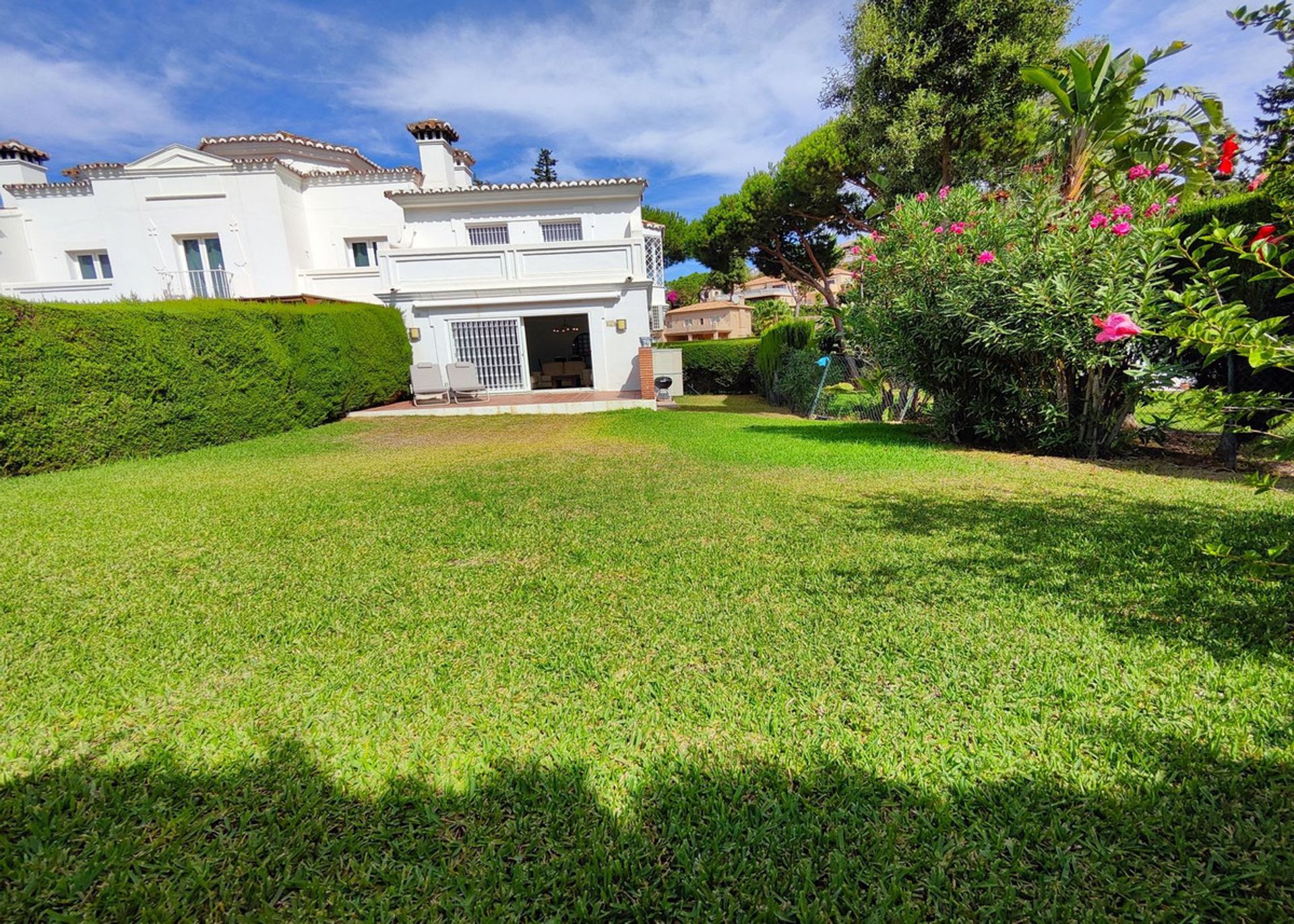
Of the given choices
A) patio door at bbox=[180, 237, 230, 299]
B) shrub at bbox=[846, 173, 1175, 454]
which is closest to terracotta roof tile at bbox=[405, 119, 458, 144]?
patio door at bbox=[180, 237, 230, 299]

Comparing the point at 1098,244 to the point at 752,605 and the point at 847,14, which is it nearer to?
the point at 752,605

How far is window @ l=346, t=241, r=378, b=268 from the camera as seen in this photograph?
20.1 metres

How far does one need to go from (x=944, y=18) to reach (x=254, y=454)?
18.0m

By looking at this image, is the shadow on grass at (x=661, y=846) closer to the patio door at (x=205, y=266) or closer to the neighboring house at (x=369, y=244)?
the neighboring house at (x=369, y=244)

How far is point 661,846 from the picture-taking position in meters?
1.75

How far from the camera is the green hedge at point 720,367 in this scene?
23828 mm

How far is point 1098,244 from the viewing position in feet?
22.0

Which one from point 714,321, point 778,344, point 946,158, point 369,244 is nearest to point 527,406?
point 778,344

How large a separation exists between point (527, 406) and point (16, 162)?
2295cm

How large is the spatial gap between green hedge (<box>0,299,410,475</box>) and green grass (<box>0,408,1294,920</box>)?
481 centimetres

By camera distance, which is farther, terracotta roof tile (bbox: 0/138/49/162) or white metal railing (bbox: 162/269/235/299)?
terracotta roof tile (bbox: 0/138/49/162)

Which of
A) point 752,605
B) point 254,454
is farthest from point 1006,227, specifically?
point 254,454

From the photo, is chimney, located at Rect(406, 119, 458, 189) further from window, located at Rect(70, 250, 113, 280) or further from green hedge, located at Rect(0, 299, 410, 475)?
window, located at Rect(70, 250, 113, 280)

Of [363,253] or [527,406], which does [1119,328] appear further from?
[363,253]
